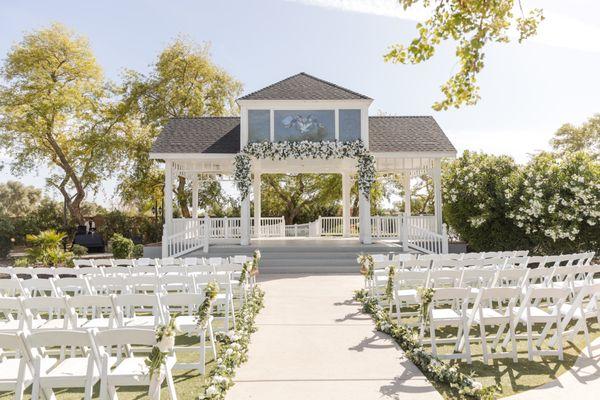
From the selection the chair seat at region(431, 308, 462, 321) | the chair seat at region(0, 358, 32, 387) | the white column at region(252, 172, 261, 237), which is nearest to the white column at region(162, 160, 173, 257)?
the white column at region(252, 172, 261, 237)

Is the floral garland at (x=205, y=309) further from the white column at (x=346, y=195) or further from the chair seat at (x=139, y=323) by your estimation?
the white column at (x=346, y=195)

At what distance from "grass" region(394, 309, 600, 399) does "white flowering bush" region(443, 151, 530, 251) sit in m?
9.24

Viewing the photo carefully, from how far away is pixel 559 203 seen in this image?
550 inches

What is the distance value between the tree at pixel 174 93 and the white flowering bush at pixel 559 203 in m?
17.7

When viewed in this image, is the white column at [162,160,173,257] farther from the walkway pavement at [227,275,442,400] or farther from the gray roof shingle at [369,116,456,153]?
the gray roof shingle at [369,116,456,153]

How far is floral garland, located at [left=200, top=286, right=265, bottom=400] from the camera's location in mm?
4380

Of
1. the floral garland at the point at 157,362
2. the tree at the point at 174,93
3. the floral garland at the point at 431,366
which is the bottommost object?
the floral garland at the point at 431,366

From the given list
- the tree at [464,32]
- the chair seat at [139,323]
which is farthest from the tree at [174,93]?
the tree at [464,32]

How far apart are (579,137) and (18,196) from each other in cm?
5776

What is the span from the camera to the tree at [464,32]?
4164 mm

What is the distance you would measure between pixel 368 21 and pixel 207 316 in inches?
316

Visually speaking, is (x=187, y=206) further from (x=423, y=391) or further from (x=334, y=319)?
(x=423, y=391)

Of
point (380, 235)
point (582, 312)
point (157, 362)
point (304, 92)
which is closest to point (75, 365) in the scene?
point (157, 362)

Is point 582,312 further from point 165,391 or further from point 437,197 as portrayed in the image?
point 437,197
